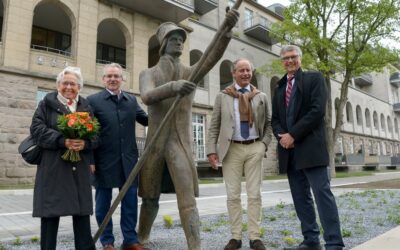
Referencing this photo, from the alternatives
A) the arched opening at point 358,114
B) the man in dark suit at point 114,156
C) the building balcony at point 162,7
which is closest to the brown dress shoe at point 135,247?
the man in dark suit at point 114,156

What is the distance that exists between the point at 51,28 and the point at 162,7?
6052mm

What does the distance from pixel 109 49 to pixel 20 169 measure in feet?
32.6

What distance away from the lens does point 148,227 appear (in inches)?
155

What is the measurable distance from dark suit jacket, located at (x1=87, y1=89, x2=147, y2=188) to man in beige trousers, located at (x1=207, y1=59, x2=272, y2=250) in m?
0.96

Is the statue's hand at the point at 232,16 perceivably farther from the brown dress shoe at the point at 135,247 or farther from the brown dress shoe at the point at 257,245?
the brown dress shoe at the point at 135,247

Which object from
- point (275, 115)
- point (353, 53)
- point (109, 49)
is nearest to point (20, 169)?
point (109, 49)

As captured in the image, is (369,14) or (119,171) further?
(369,14)

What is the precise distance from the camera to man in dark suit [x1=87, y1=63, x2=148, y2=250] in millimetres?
3803

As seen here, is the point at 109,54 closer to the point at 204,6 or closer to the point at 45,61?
the point at 45,61

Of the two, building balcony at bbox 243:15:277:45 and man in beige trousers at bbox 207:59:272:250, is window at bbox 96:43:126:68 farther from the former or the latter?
man in beige trousers at bbox 207:59:272:250

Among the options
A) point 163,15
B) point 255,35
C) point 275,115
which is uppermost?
point 255,35

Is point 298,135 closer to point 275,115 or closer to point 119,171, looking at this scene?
point 275,115

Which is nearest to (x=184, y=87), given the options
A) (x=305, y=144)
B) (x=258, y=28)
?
(x=305, y=144)

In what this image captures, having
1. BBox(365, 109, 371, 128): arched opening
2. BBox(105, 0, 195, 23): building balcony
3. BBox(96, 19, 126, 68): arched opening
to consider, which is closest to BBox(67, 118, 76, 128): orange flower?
BBox(105, 0, 195, 23): building balcony
